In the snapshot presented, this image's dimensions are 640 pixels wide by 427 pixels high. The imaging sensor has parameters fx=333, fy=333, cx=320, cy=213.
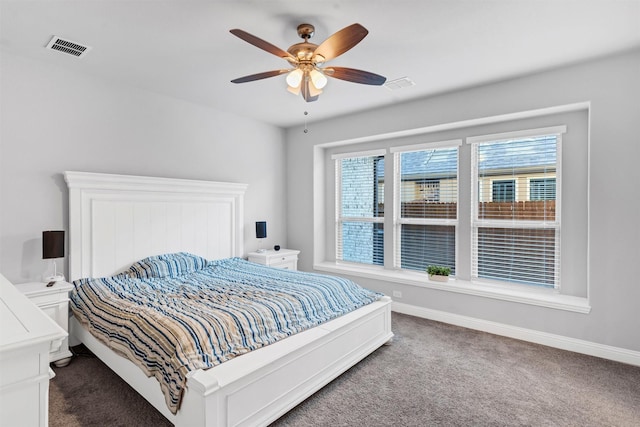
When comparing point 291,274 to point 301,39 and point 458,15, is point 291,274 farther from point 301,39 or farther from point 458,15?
point 458,15

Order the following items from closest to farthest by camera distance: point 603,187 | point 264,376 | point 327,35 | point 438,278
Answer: point 264,376, point 327,35, point 603,187, point 438,278

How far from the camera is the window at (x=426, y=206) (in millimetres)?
4230

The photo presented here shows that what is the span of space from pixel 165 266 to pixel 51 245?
996 millimetres

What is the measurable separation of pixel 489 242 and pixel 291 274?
237 cm

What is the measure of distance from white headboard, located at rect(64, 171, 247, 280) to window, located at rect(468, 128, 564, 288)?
314 centimetres

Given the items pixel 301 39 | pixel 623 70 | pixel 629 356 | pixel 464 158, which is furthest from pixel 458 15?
pixel 629 356

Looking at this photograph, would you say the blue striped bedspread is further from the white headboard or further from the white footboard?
the white headboard

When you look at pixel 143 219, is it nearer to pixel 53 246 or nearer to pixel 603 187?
pixel 53 246

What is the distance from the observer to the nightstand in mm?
2734

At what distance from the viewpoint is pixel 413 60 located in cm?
304

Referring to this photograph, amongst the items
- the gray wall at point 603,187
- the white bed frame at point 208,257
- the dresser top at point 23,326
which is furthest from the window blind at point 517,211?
the dresser top at point 23,326

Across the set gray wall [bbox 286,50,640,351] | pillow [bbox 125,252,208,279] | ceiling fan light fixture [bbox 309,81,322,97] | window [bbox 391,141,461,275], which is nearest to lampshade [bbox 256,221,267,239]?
pillow [bbox 125,252,208,279]

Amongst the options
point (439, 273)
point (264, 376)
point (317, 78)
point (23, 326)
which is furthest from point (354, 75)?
point (439, 273)

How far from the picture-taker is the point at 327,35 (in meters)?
2.59
